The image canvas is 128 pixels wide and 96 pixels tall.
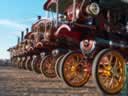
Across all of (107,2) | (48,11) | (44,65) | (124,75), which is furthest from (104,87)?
(44,65)

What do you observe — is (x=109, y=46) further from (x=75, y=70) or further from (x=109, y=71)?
(x=75, y=70)

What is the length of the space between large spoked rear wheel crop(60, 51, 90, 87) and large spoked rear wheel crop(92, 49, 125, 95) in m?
1.78

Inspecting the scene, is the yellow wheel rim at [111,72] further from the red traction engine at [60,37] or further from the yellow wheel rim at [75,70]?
the yellow wheel rim at [75,70]

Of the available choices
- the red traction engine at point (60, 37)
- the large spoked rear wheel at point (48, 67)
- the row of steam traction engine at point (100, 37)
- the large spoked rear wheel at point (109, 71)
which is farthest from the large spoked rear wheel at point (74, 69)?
the large spoked rear wheel at point (48, 67)

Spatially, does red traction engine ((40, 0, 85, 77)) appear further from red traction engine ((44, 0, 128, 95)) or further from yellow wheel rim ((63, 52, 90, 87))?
yellow wheel rim ((63, 52, 90, 87))

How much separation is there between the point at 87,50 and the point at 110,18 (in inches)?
34.9

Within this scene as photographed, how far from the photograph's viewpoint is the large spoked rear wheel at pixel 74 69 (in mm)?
12125

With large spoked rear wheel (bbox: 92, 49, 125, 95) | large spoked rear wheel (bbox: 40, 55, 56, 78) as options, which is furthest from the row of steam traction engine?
large spoked rear wheel (bbox: 40, 55, 56, 78)

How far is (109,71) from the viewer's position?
10289 mm

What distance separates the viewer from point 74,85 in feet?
40.6

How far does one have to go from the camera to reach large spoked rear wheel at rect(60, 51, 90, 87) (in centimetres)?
1212

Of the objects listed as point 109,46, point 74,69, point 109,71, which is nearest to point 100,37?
point 109,46

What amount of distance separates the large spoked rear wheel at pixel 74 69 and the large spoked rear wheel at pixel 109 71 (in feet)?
5.84

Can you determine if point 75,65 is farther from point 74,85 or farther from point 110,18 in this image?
point 110,18
